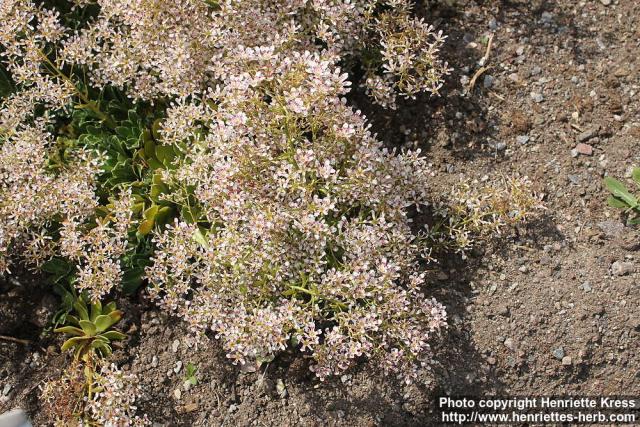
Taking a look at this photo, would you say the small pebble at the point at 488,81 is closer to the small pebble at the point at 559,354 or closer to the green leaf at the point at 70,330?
the small pebble at the point at 559,354

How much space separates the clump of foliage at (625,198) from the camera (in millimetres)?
3980

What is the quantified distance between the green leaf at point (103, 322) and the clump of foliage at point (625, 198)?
3117 mm

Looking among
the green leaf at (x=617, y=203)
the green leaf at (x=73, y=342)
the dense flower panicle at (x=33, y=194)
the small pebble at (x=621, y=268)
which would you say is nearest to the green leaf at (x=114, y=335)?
the green leaf at (x=73, y=342)

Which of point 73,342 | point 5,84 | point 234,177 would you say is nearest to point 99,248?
point 73,342

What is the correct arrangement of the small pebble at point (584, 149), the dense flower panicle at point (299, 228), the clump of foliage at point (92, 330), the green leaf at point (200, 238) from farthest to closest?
the small pebble at point (584, 149) < the clump of foliage at point (92, 330) < the green leaf at point (200, 238) < the dense flower panicle at point (299, 228)

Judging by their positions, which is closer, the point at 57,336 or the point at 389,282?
the point at 389,282

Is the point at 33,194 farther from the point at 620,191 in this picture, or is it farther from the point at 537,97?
the point at 620,191

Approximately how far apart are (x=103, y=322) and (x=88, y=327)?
100 mm

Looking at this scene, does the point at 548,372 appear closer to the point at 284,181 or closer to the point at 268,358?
the point at 268,358

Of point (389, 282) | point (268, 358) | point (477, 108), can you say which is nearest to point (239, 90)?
point (389, 282)

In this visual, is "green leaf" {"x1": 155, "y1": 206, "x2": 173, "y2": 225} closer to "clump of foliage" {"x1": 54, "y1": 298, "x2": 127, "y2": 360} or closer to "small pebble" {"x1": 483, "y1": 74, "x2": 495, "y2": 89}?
"clump of foliage" {"x1": 54, "y1": 298, "x2": 127, "y2": 360}

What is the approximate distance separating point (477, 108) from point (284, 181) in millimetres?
1786

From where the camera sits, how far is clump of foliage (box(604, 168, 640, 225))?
13.1 feet

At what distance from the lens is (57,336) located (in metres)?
4.18
